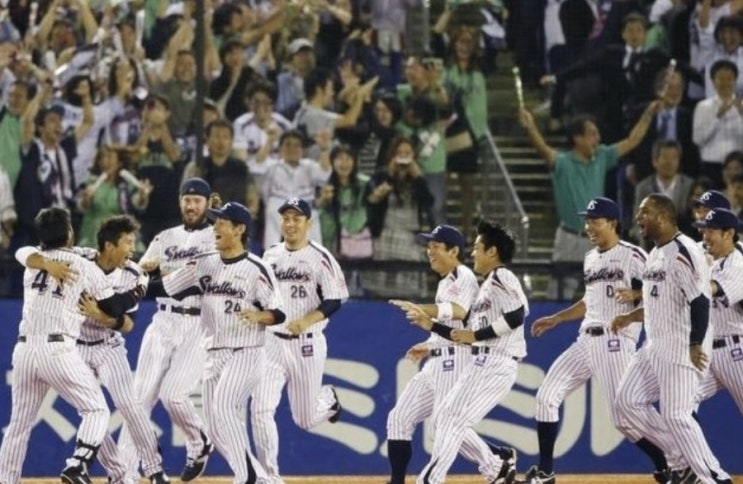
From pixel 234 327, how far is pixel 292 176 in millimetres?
3729

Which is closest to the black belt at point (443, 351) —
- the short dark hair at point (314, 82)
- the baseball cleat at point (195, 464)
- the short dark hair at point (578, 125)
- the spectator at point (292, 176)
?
the baseball cleat at point (195, 464)

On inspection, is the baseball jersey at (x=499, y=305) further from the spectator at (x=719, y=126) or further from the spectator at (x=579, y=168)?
the spectator at (x=719, y=126)

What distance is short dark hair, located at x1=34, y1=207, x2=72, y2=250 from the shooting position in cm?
1140

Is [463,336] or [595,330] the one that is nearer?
[463,336]

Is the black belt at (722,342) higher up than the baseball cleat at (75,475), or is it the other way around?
the black belt at (722,342)

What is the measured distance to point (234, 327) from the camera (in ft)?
39.0

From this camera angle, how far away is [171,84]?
51.3 ft

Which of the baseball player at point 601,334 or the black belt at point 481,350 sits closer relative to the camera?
the black belt at point 481,350

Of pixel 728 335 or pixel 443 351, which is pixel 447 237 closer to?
pixel 443 351

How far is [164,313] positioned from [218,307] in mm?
1217

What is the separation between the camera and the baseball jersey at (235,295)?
1182 cm

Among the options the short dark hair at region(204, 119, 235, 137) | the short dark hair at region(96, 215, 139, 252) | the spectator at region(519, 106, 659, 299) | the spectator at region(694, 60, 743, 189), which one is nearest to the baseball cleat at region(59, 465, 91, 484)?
the short dark hair at region(96, 215, 139, 252)

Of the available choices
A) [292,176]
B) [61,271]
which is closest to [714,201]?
[292,176]

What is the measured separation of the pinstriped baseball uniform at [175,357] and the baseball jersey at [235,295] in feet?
2.69
